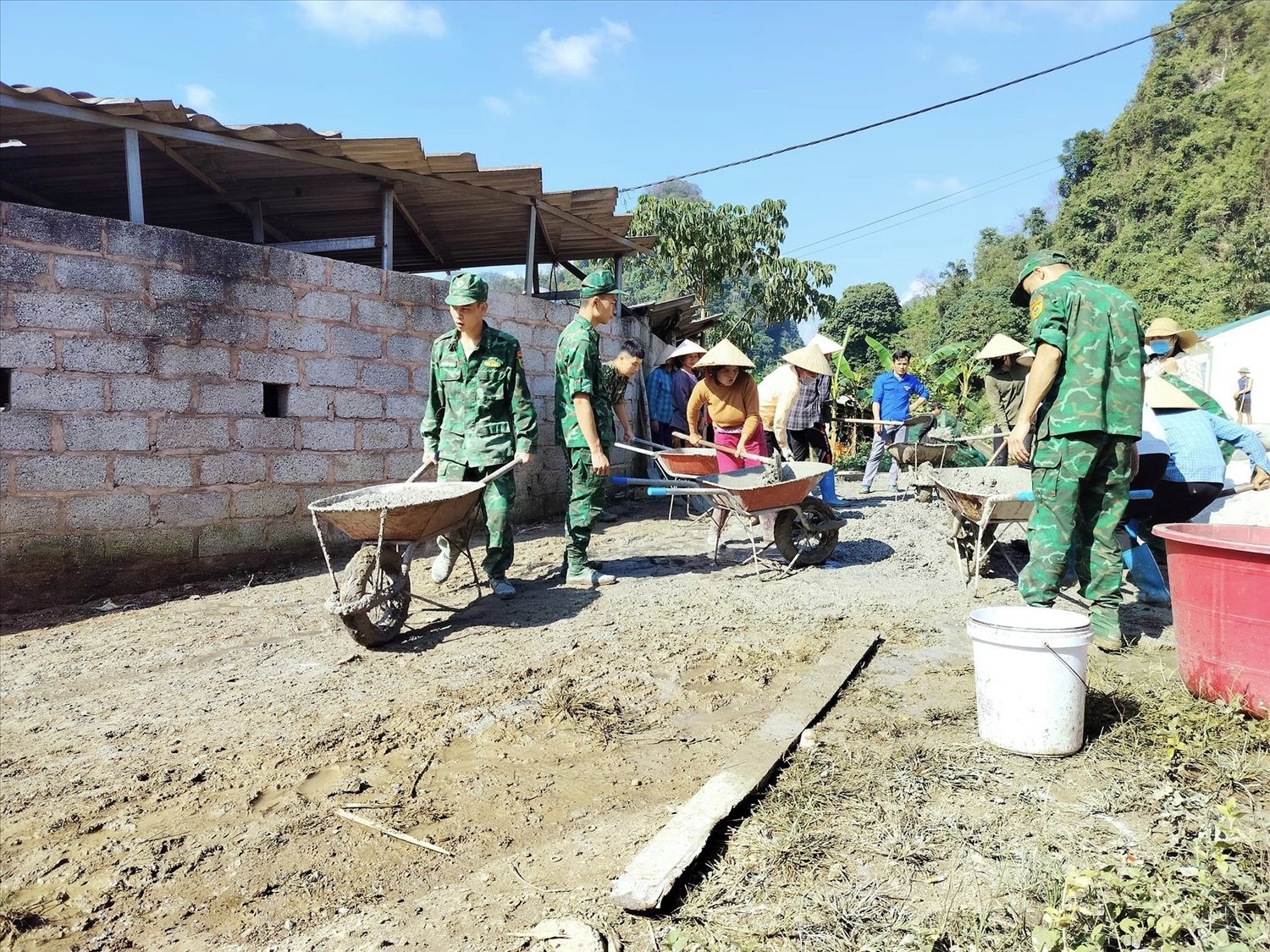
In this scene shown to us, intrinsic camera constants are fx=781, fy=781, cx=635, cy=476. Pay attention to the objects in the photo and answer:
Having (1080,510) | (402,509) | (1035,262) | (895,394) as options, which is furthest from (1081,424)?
(895,394)

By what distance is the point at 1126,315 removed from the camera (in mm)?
3646

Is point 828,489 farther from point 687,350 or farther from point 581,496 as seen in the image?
point 581,496

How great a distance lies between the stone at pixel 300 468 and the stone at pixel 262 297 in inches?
43.8

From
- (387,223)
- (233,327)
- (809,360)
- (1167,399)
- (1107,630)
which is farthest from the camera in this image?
(809,360)

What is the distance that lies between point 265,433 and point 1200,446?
6.28 m

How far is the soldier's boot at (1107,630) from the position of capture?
3729 millimetres

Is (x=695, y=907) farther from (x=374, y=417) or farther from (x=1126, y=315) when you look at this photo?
(x=374, y=417)

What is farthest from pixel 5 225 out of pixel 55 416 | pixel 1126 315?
pixel 1126 315

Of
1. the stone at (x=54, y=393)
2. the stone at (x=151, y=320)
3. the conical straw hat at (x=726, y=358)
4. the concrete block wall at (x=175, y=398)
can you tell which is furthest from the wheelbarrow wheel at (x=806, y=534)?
the stone at (x=54, y=393)

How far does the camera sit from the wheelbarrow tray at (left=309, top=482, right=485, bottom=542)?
381 centimetres

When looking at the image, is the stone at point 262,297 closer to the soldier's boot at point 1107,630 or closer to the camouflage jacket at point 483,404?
the camouflage jacket at point 483,404

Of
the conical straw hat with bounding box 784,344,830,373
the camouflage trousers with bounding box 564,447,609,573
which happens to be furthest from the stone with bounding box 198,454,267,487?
the conical straw hat with bounding box 784,344,830,373

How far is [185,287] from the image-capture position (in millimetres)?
5410

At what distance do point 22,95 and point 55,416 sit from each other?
1.97 metres
